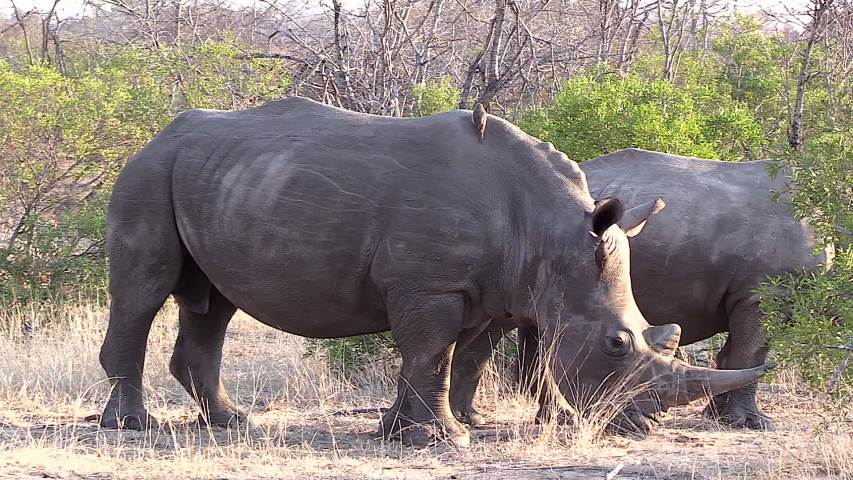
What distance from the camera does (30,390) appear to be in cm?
789

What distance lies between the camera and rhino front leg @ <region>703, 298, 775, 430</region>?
743cm

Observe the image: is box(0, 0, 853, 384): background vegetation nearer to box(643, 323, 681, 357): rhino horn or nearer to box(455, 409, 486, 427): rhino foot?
box(455, 409, 486, 427): rhino foot

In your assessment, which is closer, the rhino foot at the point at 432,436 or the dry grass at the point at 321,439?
the dry grass at the point at 321,439

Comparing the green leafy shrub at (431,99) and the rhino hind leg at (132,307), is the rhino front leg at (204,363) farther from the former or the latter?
the green leafy shrub at (431,99)

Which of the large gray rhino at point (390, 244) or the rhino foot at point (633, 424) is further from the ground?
the large gray rhino at point (390, 244)

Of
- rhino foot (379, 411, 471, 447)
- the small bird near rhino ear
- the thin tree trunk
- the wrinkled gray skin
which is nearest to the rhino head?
rhino foot (379, 411, 471, 447)

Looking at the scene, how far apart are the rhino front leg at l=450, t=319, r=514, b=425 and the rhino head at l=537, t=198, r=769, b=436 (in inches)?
44.3

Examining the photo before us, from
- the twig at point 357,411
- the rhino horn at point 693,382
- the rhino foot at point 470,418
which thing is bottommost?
the twig at point 357,411

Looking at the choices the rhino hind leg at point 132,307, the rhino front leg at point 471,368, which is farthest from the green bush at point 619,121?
the rhino hind leg at point 132,307

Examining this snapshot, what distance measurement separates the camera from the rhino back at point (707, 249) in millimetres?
7488

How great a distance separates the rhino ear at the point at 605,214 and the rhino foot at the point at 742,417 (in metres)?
2.00

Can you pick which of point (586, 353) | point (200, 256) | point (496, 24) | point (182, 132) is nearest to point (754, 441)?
point (586, 353)

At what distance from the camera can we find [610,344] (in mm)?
6070

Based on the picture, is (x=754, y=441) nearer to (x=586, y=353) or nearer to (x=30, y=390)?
(x=586, y=353)
